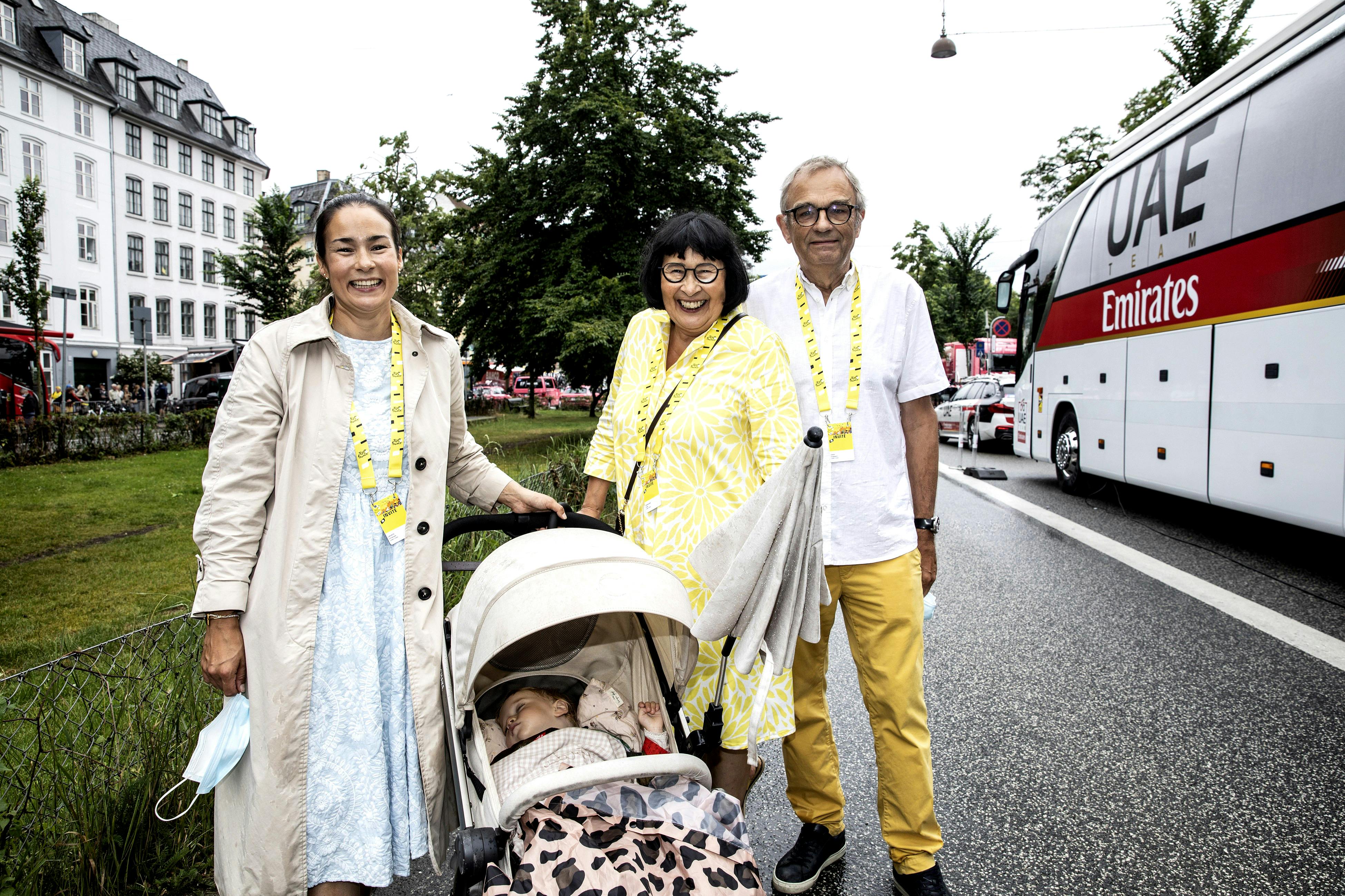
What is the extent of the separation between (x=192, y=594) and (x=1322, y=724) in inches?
293

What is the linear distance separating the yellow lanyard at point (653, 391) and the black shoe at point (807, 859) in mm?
1529

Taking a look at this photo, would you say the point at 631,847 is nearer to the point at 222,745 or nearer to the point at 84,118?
the point at 222,745

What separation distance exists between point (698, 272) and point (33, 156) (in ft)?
164

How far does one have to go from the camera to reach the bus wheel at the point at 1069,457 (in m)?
11.5

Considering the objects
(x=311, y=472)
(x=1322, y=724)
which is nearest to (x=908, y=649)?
(x=311, y=472)

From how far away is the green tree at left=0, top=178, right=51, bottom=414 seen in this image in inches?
805

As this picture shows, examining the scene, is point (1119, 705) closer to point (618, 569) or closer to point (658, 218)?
point (618, 569)

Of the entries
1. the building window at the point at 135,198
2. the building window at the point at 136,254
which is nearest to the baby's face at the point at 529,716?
the building window at the point at 136,254

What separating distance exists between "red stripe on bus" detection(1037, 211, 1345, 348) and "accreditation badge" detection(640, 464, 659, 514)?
19.7 ft

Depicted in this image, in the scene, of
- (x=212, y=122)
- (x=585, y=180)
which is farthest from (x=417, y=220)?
(x=212, y=122)

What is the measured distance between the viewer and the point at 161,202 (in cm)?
4847

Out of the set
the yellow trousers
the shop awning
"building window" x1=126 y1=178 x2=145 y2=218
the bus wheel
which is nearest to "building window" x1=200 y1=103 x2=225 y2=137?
"building window" x1=126 y1=178 x2=145 y2=218

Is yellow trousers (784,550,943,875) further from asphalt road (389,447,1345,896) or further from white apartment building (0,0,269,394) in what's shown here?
white apartment building (0,0,269,394)

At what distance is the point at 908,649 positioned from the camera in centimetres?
266
